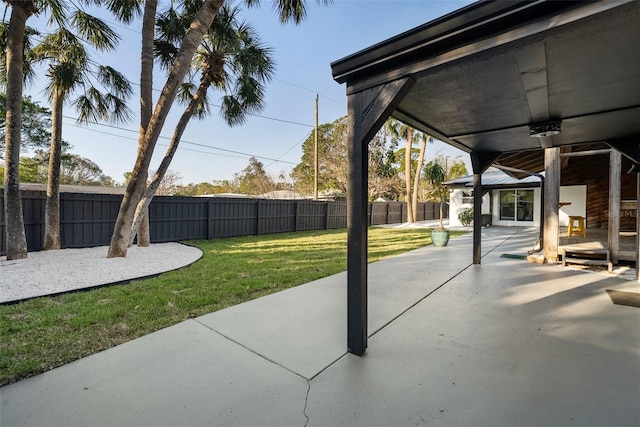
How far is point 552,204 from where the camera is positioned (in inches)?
236

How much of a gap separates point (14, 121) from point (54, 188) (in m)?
1.63

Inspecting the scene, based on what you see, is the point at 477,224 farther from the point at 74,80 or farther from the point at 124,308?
the point at 74,80

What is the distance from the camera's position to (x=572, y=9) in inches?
57.9

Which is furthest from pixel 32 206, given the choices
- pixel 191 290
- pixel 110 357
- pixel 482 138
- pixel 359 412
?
pixel 482 138

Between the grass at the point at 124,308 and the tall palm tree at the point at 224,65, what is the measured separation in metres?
2.94

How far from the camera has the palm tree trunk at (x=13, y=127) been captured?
5406 millimetres

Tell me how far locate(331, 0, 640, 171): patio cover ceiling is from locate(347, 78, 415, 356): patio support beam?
0.15 metres

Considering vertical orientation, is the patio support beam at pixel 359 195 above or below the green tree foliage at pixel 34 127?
below

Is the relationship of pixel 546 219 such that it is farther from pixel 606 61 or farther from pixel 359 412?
pixel 359 412

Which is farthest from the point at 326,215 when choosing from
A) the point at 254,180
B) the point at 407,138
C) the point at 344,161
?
the point at 254,180

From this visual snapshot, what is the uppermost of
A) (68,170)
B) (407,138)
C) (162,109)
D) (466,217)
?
(407,138)

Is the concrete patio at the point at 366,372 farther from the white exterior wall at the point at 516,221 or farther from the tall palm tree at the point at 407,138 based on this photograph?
the tall palm tree at the point at 407,138

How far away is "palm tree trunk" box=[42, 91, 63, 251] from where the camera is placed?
655 cm

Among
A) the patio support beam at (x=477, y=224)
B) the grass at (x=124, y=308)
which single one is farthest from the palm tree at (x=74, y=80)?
the patio support beam at (x=477, y=224)
